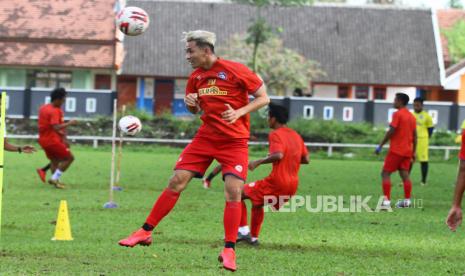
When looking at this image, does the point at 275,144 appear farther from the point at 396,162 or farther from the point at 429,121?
the point at 429,121

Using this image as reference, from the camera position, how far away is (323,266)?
1046cm

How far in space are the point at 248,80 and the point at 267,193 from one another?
8.48ft

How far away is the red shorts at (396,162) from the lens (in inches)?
687

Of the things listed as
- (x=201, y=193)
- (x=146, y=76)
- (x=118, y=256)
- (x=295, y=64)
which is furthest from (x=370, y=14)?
(x=118, y=256)

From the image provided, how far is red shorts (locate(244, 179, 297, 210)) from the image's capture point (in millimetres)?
11922

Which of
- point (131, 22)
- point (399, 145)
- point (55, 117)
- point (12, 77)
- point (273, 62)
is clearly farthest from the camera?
point (12, 77)

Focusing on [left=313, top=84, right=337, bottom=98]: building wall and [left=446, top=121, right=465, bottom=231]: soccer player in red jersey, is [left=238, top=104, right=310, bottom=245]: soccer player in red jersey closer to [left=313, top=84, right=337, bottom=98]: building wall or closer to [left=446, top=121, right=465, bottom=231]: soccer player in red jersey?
[left=446, top=121, right=465, bottom=231]: soccer player in red jersey

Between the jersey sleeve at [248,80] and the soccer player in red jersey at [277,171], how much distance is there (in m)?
2.18

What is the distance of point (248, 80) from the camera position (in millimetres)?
9648

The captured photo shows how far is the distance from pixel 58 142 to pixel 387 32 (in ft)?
147

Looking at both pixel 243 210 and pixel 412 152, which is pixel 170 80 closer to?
pixel 412 152

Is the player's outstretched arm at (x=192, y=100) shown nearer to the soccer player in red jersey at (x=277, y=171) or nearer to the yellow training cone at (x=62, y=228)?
the soccer player in red jersey at (x=277, y=171)

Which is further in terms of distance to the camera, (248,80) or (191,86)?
(191,86)

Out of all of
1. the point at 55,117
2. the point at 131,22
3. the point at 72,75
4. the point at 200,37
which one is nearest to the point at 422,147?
the point at 55,117
